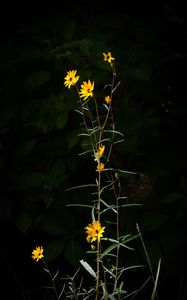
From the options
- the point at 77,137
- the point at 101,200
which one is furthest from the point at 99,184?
the point at 77,137

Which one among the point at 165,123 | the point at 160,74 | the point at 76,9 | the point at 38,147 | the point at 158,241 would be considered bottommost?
the point at 158,241

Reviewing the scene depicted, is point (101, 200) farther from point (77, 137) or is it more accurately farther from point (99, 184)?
point (77, 137)

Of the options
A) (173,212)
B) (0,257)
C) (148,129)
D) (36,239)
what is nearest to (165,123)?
(148,129)

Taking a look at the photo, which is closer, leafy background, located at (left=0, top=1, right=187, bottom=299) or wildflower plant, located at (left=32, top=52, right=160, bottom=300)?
wildflower plant, located at (left=32, top=52, right=160, bottom=300)

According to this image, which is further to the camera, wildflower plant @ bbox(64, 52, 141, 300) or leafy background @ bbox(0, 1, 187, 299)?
leafy background @ bbox(0, 1, 187, 299)

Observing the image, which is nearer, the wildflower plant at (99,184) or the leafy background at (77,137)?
the wildflower plant at (99,184)

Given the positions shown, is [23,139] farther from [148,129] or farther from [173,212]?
[173,212]

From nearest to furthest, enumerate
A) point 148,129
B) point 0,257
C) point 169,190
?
point 148,129
point 169,190
point 0,257

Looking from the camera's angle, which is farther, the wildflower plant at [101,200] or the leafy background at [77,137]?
the leafy background at [77,137]
